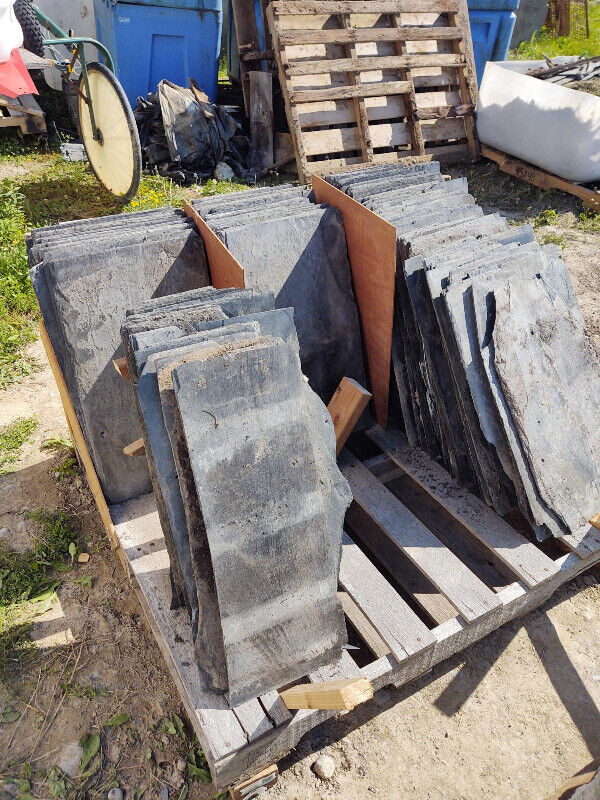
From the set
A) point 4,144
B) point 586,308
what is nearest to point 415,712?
point 586,308

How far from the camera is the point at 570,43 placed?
10.7m

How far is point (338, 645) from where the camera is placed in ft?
6.76

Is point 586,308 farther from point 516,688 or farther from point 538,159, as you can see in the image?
point 516,688

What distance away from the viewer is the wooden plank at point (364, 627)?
7.12 ft

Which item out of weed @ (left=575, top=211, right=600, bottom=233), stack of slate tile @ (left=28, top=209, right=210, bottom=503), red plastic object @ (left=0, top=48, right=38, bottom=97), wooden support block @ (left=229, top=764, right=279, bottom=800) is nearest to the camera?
wooden support block @ (left=229, top=764, right=279, bottom=800)

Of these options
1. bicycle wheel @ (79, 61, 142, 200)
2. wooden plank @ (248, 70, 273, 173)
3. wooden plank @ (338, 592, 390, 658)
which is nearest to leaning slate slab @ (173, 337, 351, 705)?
wooden plank @ (338, 592, 390, 658)

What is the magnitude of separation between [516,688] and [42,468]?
2638mm

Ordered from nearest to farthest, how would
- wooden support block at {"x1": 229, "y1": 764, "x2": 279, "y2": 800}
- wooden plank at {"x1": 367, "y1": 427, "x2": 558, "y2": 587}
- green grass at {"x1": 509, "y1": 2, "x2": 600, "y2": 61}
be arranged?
wooden support block at {"x1": 229, "y1": 764, "x2": 279, "y2": 800}, wooden plank at {"x1": 367, "y1": 427, "x2": 558, "y2": 587}, green grass at {"x1": 509, "y1": 2, "x2": 600, "y2": 61}

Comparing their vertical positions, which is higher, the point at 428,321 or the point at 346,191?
the point at 346,191

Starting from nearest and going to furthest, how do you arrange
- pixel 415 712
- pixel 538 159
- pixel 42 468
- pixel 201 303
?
1. pixel 201 303
2. pixel 415 712
3. pixel 42 468
4. pixel 538 159

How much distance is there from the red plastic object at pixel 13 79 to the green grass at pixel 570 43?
24.8ft

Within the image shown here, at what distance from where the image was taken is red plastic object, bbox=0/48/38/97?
4371 mm

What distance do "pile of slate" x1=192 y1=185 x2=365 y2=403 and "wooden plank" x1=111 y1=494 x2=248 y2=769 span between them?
1067 mm

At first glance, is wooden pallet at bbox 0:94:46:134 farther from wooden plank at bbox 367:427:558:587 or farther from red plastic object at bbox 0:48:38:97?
wooden plank at bbox 367:427:558:587
